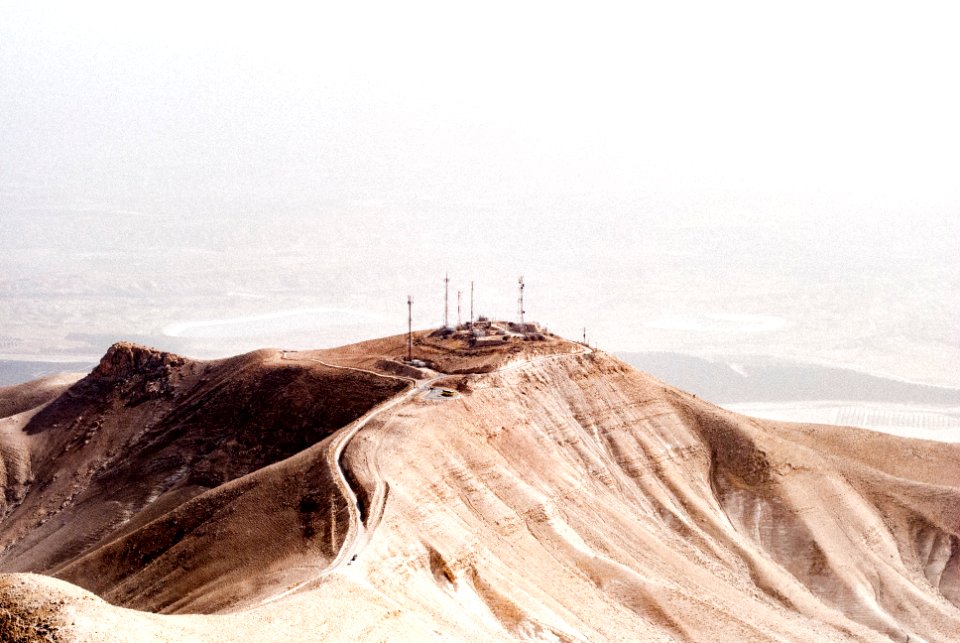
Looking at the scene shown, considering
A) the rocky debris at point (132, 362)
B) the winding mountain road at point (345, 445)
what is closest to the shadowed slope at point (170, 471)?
the rocky debris at point (132, 362)

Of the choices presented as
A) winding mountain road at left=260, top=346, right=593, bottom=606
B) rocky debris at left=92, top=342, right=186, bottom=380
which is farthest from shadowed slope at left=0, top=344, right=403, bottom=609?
winding mountain road at left=260, top=346, right=593, bottom=606

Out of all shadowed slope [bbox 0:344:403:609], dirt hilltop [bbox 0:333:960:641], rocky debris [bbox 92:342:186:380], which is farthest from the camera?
rocky debris [bbox 92:342:186:380]

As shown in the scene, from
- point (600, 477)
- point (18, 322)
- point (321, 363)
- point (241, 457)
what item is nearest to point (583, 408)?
point (600, 477)

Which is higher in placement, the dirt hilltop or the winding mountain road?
the winding mountain road

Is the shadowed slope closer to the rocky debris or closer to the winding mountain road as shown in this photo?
the rocky debris

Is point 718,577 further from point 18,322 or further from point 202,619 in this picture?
point 18,322

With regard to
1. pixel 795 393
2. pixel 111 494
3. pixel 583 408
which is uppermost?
pixel 583 408

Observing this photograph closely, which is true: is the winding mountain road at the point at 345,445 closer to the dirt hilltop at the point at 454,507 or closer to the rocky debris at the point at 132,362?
the dirt hilltop at the point at 454,507

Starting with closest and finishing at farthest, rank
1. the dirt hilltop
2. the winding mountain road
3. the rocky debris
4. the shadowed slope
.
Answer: the winding mountain road
the dirt hilltop
the shadowed slope
the rocky debris
